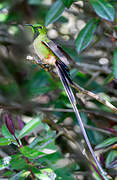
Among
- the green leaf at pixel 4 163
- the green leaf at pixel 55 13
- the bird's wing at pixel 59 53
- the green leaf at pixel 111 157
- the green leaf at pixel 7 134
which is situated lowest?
the green leaf at pixel 111 157

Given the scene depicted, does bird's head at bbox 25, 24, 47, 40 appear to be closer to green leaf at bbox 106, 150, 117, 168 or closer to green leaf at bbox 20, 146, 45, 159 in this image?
green leaf at bbox 20, 146, 45, 159

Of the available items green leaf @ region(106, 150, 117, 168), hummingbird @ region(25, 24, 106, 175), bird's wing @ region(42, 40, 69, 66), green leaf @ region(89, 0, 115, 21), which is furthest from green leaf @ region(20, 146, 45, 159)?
green leaf @ region(89, 0, 115, 21)

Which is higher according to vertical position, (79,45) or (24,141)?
(79,45)

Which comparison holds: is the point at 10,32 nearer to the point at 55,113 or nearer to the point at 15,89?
the point at 15,89

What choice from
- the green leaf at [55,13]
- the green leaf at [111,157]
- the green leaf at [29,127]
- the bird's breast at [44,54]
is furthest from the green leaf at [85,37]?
the green leaf at [111,157]

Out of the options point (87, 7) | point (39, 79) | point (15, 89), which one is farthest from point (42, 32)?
point (15, 89)

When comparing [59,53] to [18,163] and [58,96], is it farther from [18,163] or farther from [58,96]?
[58,96]

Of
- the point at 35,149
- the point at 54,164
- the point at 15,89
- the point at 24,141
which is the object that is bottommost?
the point at 15,89

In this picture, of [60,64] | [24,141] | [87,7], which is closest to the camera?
[60,64]

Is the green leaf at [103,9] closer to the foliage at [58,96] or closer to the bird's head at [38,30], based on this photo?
the foliage at [58,96]
